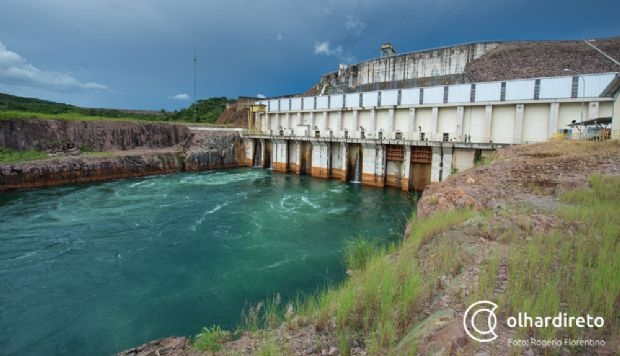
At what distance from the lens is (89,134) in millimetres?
33188

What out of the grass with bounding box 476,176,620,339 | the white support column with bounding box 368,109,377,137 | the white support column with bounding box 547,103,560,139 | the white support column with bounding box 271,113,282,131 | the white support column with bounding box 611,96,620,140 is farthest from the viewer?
the white support column with bounding box 271,113,282,131

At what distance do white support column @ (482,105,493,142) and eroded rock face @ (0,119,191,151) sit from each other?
3219 cm

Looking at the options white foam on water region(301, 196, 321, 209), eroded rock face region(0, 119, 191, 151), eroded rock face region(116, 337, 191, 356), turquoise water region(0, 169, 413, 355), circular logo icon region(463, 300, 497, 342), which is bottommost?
turquoise water region(0, 169, 413, 355)

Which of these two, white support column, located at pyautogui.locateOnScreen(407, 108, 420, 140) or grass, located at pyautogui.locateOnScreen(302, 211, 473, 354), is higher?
white support column, located at pyautogui.locateOnScreen(407, 108, 420, 140)

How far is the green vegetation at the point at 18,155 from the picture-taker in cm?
2625

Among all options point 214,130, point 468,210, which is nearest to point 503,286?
point 468,210

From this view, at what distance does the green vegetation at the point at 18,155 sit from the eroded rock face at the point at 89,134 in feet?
2.95

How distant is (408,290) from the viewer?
15.7 ft

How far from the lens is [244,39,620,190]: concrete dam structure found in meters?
21.7

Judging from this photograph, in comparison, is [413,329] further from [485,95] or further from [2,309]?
[485,95]

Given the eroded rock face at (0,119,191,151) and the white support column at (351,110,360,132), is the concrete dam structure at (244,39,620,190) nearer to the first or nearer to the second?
the white support column at (351,110,360,132)

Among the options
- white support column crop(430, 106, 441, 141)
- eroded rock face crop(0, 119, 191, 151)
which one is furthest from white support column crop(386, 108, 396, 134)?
eroded rock face crop(0, 119, 191, 151)

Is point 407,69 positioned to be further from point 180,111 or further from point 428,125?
point 180,111

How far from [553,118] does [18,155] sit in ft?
140
